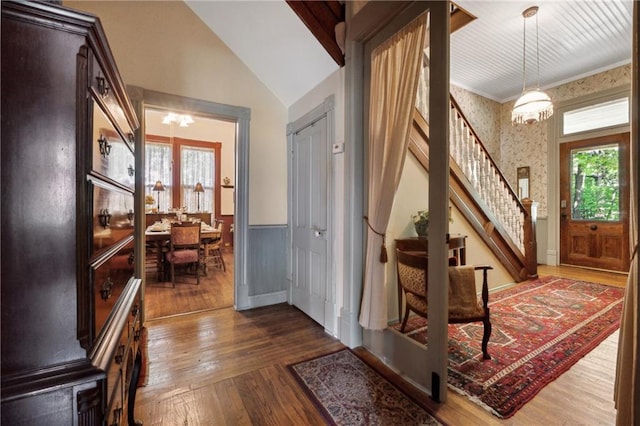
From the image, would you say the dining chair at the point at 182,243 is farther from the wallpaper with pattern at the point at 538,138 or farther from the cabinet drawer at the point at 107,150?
the wallpaper with pattern at the point at 538,138

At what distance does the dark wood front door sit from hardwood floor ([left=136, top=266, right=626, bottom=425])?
3.48m

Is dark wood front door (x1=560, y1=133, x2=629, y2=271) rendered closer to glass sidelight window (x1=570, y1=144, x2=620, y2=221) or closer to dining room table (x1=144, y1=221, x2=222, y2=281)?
glass sidelight window (x1=570, y1=144, x2=620, y2=221)

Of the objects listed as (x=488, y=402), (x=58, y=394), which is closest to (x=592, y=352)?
(x=488, y=402)

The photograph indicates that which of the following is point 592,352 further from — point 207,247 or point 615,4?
point 207,247

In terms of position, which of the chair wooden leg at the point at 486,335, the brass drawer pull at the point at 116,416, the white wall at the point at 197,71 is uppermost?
the white wall at the point at 197,71

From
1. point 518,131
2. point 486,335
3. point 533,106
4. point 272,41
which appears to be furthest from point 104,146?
point 518,131

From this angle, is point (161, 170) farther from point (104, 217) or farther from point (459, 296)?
point (459, 296)

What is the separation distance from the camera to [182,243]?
13.2 ft

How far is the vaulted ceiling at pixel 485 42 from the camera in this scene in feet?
8.98

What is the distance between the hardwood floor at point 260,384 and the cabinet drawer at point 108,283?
951 mm

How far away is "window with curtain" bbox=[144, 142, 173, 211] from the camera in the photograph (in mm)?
6887

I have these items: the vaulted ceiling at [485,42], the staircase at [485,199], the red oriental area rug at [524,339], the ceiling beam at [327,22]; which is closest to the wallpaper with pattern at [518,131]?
the vaulted ceiling at [485,42]

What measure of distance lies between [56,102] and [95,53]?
245mm

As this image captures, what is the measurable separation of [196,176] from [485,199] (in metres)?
6.83
